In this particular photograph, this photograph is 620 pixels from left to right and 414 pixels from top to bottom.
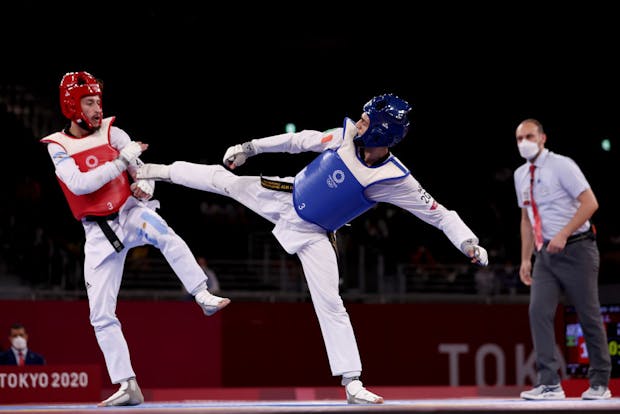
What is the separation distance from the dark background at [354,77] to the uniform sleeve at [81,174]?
8.84m

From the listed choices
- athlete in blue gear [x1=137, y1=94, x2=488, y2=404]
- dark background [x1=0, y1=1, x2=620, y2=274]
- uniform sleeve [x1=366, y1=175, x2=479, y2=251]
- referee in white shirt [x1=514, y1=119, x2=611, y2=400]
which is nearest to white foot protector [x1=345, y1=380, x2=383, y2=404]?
athlete in blue gear [x1=137, y1=94, x2=488, y2=404]

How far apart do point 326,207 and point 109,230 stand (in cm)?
134

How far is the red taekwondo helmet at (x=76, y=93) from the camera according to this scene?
6199 mm

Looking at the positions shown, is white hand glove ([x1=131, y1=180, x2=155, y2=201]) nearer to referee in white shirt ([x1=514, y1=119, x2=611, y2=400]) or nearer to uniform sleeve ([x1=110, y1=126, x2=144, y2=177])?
uniform sleeve ([x1=110, y1=126, x2=144, y2=177])

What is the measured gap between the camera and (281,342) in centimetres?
1380

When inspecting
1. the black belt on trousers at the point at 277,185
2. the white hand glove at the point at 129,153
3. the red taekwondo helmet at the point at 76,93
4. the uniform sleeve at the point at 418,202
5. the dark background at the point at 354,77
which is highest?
the dark background at the point at 354,77

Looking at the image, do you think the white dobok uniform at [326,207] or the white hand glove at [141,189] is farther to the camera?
the white hand glove at [141,189]

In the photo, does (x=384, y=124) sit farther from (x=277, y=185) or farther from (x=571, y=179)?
(x=571, y=179)

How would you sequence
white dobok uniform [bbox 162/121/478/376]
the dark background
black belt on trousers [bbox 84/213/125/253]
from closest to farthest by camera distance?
white dobok uniform [bbox 162/121/478/376], black belt on trousers [bbox 84/213/125/253], the dark background

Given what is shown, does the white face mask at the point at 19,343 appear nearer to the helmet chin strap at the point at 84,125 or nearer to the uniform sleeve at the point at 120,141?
the uniform sleeve at the point at 120,141

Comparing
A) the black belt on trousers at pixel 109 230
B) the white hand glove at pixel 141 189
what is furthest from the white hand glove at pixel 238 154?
the black belt on trousers at pixel 109 230

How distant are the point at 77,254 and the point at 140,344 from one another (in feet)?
5.00

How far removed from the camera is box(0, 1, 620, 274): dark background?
16266 millimetres

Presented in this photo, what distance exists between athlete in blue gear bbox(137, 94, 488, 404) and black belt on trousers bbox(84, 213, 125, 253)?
1.16 feet
